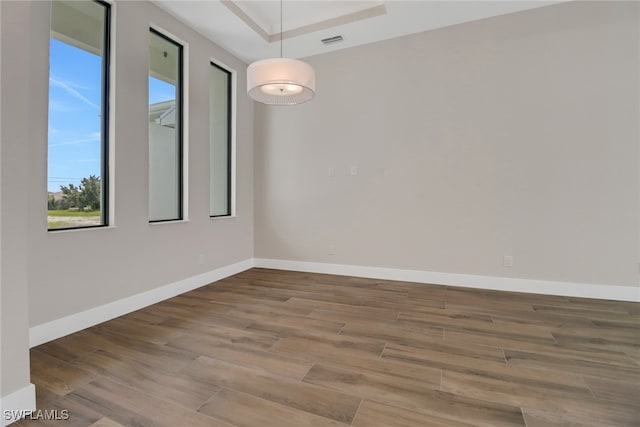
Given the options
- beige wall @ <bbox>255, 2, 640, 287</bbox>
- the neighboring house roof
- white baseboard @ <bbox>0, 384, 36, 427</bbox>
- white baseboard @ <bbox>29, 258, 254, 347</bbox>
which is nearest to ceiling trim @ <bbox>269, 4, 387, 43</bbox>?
beige wall @ <bbox>255, 2, 640, 287</bbox>

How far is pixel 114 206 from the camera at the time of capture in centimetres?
282

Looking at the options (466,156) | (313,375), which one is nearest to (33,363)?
(313,375)

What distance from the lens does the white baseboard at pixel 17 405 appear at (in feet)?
4.58

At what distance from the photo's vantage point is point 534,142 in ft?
11.5

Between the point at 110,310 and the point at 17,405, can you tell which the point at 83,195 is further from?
the point at 17,405

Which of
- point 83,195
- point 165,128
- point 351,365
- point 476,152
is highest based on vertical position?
point 165,128

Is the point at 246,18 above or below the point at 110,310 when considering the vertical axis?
above

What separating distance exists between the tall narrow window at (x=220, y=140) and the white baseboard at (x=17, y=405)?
2813mm

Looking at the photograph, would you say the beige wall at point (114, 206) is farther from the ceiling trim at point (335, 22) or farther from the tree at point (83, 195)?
the ceiling trim at point (335, 22)

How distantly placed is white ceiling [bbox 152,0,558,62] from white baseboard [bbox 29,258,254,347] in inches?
118

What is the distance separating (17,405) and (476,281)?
4.06 m

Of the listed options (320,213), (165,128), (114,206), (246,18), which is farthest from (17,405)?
(246,18)

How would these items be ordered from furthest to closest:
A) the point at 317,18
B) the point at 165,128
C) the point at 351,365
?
1. the point at 317,18
2. the point at 165,128
3. the point at 351,365

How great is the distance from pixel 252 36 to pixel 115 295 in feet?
11.0
